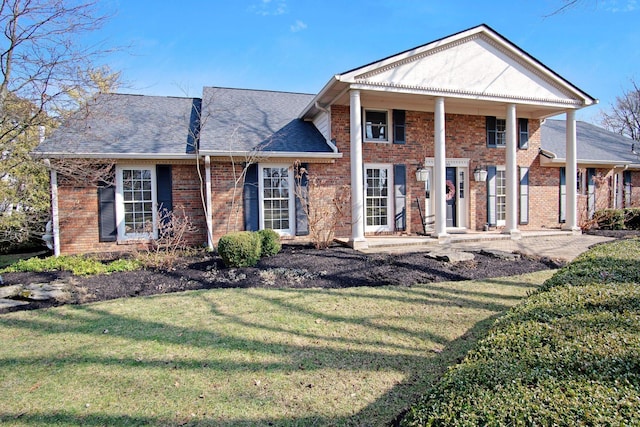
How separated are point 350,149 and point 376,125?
1.97 meters

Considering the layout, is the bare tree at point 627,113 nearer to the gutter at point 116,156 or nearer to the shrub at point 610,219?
the shrub at point 610,219

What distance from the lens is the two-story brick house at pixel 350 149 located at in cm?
916

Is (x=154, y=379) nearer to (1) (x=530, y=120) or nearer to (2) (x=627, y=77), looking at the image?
(1) (x=530, y=120)

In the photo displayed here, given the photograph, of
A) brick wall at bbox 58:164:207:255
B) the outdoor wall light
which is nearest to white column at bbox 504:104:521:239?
the outdoor wall light

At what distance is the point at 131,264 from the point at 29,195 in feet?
12.8

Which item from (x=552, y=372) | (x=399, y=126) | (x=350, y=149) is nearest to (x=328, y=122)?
(x=350, y=149)

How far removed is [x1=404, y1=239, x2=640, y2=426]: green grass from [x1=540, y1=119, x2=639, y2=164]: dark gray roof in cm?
1326

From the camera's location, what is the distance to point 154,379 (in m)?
3.14

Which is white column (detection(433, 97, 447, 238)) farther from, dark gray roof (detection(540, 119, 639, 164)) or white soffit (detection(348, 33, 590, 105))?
dark gray roof (detection(540, 119, 639, 164))

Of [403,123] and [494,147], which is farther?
[494,147]

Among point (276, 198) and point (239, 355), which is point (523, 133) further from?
point (239, 355)

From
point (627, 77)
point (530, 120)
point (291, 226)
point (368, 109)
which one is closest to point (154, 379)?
point (291, 226)

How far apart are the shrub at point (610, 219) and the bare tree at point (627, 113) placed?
22709 mm

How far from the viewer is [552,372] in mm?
1839
